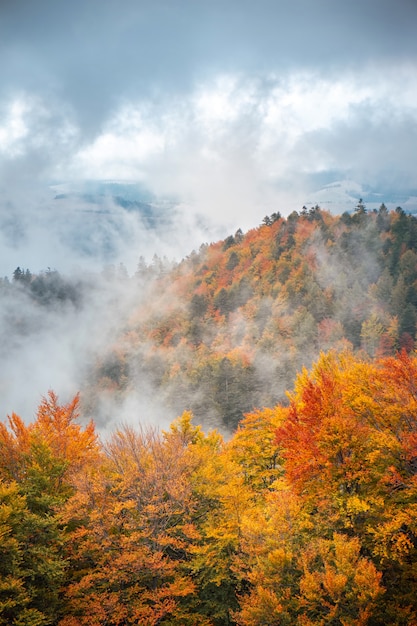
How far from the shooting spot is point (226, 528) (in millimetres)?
26812

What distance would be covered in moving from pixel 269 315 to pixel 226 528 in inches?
4667

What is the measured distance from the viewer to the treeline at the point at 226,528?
69.9 ft

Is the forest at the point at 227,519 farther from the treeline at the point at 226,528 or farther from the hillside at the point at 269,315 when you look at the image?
the hillside at the point at 269,315

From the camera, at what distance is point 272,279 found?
509 feet

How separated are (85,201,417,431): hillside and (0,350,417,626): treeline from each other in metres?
51.3

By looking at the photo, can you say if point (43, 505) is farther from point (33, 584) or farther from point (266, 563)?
point (266, 563)

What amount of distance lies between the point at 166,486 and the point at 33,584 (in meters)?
8.09

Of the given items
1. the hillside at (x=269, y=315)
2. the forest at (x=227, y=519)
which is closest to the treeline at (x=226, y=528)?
the forest at (x=227, y=519)

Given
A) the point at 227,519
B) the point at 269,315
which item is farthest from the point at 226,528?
the point at 269,315

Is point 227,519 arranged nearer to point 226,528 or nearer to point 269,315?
point 226,528

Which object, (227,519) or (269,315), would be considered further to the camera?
(269,315)

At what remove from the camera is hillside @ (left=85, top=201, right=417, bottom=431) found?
103 m

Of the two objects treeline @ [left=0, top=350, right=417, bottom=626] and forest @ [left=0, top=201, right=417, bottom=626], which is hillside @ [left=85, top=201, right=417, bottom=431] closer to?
forest @ [left=0, top=201, right=417, bottom=626]

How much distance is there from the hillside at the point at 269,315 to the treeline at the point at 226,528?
5130cm
